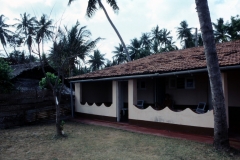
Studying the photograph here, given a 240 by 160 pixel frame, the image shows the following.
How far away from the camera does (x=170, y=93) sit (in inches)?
506

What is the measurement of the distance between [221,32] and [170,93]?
2503 centimetres

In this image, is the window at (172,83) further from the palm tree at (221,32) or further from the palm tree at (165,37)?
the palm tree at (165,37)

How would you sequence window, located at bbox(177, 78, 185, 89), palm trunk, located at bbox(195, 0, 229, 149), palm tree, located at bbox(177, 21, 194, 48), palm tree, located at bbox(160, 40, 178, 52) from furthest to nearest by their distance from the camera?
palm tree, located at bbox(177, 21, 194, 48) < palm tree, located at bbox(160, 40, 178, 52) < window, located at bbox(177, 78, 185, 89) < palm trunk, located at bbox(195, 0, 229, 149)

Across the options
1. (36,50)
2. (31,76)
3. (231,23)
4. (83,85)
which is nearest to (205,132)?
(36,50)

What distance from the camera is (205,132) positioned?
805 centimetres

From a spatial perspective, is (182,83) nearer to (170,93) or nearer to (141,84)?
(170,93)

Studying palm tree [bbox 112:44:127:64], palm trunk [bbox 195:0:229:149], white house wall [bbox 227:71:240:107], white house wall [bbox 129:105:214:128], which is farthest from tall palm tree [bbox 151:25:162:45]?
palm trunk [bbox 195:0:229:149]

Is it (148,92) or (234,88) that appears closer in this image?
(234,88)

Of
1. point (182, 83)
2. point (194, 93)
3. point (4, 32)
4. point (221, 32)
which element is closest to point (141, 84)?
point (182, 83)

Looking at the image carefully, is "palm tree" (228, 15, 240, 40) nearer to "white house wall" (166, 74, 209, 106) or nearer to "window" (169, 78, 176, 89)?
"window" (169, 78, 176, 89)

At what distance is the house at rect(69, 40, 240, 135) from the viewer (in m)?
8.41

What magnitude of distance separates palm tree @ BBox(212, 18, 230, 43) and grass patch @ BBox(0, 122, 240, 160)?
27907 millimetres

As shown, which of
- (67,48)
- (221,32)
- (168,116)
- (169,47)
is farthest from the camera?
(169,47)

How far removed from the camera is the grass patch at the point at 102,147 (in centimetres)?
599
